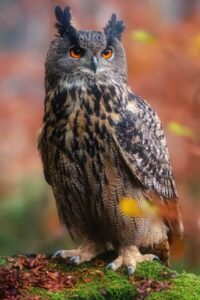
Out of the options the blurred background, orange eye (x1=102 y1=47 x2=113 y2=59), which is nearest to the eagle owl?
orange eye (x1=102 y1=47 x2=113 y2=59)

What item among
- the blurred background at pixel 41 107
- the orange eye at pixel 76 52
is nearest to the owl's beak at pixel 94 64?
the orange eye at pixel 76 52

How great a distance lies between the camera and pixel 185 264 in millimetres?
6496

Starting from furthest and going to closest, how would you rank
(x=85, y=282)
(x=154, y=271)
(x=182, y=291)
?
(x=154, y=271) < (x=85, y=282) < (x=182, y=291)

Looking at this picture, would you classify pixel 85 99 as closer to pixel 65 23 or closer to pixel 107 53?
pixel 107 53

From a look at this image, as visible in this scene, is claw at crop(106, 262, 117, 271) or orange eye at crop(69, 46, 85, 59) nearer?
claw at crop(106, 262, 117, 271)

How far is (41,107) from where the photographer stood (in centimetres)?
697

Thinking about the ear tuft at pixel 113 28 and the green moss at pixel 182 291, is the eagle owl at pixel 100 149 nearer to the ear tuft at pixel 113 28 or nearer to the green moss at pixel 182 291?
the ear tuft at pixel 113 28

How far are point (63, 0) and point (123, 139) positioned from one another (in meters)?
3.76

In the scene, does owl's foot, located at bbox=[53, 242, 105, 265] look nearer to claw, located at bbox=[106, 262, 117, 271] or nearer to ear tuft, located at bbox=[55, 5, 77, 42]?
claw, located at bbox=[106, 262, 117, 271]

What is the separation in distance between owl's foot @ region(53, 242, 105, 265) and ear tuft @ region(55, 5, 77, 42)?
3.51 ft

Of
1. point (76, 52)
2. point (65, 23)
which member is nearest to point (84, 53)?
point (76, 52)

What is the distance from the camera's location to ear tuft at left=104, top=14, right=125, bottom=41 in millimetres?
4141

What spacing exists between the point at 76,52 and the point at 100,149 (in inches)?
21.6

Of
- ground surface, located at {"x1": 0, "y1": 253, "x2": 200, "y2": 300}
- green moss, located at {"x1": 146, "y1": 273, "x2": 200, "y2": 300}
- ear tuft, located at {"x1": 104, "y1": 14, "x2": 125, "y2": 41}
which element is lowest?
green moss, located at {"x1": 146, "y1": 273, "x2": 200, "y2": 300}
